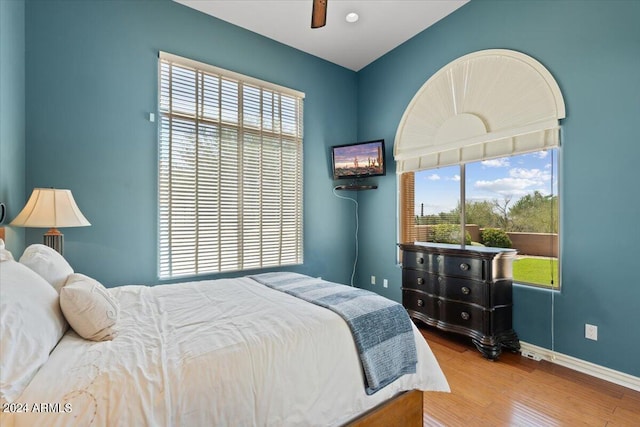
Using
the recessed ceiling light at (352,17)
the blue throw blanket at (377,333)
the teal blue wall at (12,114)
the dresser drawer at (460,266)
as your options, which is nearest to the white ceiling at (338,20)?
the recessed ceiling light at (352,17)

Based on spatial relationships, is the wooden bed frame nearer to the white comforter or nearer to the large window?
the white comforter

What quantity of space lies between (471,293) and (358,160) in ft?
6.96

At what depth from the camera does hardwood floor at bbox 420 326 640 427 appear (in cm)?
186

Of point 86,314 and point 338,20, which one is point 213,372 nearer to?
point 86,314

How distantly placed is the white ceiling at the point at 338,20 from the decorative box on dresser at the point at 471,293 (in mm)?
Answer: 2599

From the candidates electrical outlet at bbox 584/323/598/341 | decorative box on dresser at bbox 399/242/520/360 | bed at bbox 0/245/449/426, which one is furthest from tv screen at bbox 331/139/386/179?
bed at bbox 0/245/449/426

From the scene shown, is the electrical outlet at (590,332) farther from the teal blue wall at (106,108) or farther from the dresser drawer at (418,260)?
the teal blue wall at (106,108)

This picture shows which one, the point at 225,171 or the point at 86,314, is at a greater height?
the point at 225,171

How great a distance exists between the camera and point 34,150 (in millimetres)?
2502

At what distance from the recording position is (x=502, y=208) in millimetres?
3059

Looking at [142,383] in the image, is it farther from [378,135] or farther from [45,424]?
[378,135]

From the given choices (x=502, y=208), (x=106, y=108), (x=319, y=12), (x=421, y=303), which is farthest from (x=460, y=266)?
(x=106, y=108)

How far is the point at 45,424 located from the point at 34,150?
8.41ft

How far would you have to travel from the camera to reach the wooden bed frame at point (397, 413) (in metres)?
1.46
